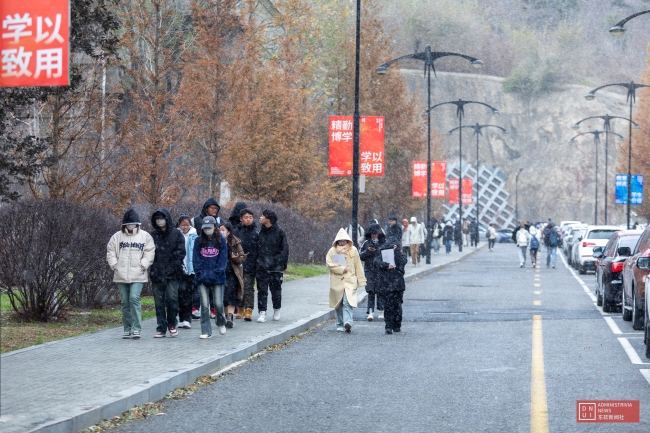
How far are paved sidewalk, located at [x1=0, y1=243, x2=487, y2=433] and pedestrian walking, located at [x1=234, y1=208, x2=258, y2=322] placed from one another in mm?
402

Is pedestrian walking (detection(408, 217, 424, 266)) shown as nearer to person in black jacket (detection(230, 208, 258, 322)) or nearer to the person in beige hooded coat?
person in black jacket (detection(230, 208, 258, 322))

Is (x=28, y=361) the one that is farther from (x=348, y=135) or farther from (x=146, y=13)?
(x=348, y=135)

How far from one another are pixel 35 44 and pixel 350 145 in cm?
2179

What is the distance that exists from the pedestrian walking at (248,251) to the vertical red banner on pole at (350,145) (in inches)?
521

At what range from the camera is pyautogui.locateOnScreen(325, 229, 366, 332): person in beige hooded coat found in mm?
15664

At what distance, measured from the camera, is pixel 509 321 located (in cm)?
1742

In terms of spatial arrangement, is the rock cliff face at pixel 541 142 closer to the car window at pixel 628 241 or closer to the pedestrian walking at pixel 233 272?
the car window at pixel 628 241

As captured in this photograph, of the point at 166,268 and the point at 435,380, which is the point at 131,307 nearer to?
the point at 166,268

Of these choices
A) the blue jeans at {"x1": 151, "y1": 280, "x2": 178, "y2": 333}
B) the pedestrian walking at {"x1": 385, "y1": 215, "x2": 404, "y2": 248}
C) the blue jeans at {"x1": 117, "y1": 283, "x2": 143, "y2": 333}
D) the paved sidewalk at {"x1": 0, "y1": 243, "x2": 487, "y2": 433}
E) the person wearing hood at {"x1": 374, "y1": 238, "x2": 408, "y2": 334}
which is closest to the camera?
the paved sidewalk at {"x1": 0, "y1": 243, "x2": 487, "y2": 433}

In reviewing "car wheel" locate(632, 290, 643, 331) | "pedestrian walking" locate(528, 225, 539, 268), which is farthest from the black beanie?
"pedestrian walking" locate(528, 225, 539, 268)

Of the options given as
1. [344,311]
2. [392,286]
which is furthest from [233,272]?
[392,286]

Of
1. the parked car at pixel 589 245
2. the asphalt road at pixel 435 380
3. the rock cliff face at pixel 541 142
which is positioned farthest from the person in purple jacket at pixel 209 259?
the rock cliff face at pixel 541 142

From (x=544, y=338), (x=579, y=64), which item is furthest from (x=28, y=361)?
(x=579, y=64)

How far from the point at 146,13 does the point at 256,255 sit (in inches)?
332
